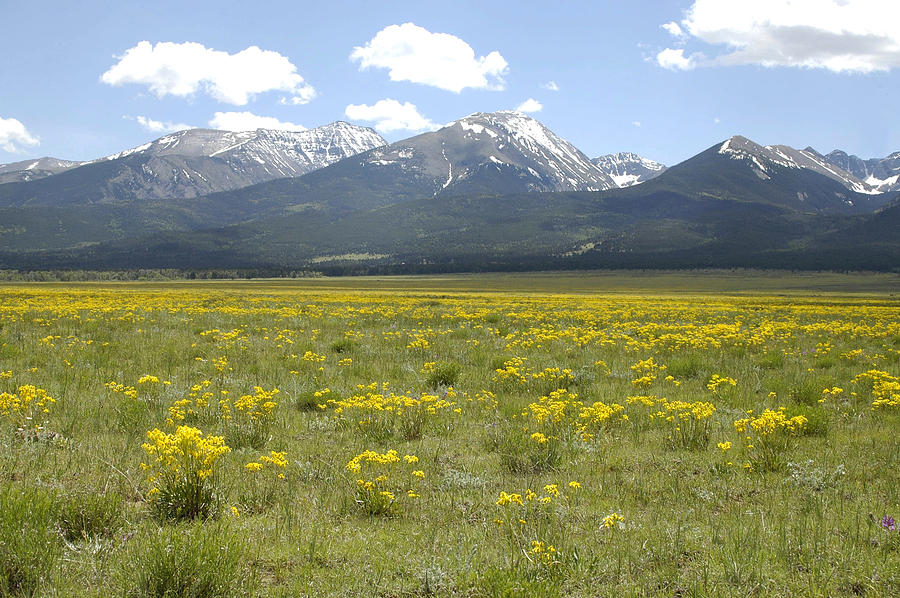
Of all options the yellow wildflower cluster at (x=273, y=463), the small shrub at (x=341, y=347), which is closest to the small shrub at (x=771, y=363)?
the small shrub at (x=341, y=347)

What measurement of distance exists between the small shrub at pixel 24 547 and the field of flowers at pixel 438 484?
0.02 metres

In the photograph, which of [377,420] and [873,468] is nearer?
[873,468]

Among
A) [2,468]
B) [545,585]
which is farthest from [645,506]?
[2,468]

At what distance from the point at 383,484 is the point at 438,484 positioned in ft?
2.35

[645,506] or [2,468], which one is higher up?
[2,468]

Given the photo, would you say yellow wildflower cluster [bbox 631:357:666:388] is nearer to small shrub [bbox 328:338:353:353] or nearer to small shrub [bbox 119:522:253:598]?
small shrub [bbox 328:338:353:353]

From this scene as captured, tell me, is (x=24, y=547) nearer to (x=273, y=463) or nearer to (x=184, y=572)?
(x=184, y=572)

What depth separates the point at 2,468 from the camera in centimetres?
553

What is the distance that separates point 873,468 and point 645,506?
127 inches

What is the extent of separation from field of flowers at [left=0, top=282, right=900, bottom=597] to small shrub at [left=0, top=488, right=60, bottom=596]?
0.02 metres

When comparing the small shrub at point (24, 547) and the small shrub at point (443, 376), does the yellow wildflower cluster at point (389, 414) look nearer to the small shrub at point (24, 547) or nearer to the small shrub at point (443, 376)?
the small shrub at point (443, 376)

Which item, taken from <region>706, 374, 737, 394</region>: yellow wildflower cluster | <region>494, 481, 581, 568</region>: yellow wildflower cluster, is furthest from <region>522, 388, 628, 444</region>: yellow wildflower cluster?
<region>706, 374, 737, 394</region>: yellow wildflower cluster

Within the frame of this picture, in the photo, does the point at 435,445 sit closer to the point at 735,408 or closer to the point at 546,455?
the point at 546,455

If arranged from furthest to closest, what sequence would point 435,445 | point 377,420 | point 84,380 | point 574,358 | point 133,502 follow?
point 574,358 < point 84,380 < point 377,420 < point 435,445 < point 133,502
